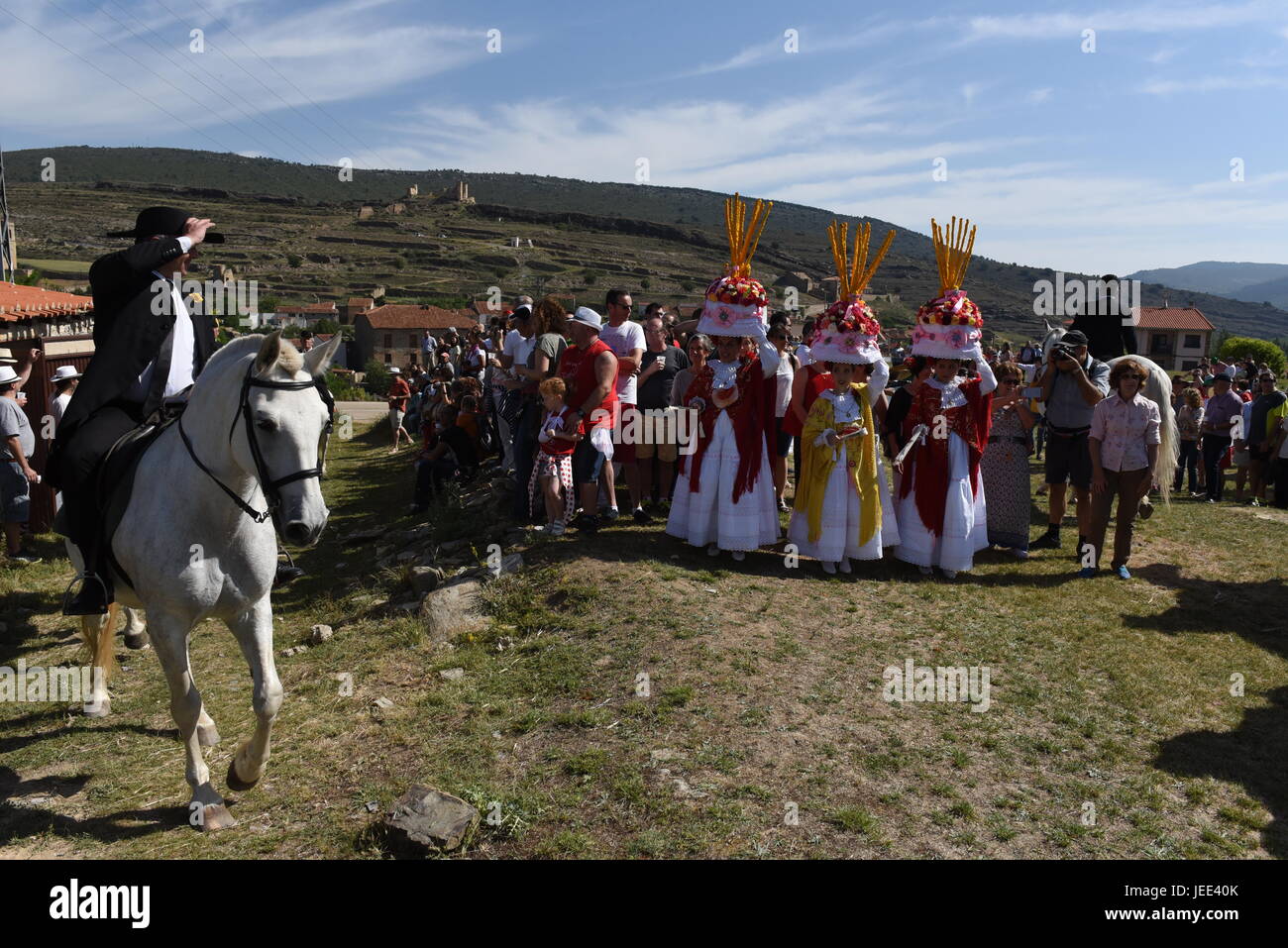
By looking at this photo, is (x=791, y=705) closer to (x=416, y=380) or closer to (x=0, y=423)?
(x=0, y=423)

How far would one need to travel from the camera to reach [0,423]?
370 inches

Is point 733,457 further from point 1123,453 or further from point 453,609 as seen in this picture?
point 1123,453

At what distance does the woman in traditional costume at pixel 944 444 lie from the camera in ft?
27.1

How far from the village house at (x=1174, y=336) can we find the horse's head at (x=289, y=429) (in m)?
91.9

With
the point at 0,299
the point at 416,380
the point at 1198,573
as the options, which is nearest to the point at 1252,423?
the point at 1198,573

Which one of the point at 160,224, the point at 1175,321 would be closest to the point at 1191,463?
the point at 160,224

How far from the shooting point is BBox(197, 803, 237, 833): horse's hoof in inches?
182

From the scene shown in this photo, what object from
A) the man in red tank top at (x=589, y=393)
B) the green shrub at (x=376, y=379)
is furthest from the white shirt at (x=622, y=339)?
the green shrub at (x=376, y=379)

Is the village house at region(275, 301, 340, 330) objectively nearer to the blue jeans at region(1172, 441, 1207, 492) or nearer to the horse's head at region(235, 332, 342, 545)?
the blue jeans at region(1172, 441, 1207, 492)

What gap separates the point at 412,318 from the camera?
6406 centimetres

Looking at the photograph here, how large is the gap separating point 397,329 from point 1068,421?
59005 millimetres

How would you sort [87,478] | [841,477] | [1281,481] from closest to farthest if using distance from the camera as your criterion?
[87,478]
[841,477]
[1281,481]

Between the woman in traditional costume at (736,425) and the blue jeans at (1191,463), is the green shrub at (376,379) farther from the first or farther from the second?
the woman in traditional costume at (736,425)

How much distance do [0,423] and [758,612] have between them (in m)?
8.56
